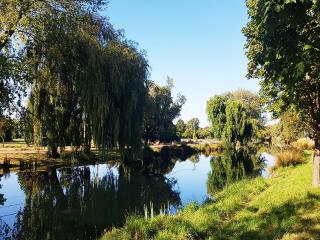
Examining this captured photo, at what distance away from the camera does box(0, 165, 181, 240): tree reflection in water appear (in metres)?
13.8

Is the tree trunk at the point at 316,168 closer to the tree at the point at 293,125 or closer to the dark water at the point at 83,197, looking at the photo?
the tree at the point at 293,125

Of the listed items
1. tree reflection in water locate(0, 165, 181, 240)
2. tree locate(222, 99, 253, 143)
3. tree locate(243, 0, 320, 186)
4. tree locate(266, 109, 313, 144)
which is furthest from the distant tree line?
tree locate(222, 99, 253, 143)

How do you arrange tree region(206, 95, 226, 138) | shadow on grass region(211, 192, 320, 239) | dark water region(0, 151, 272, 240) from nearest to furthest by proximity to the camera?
shadow on grass region(211, 192, 320, 239), dark water region(0, 151, 272, 240), tree region(206, 95, 226, 138)

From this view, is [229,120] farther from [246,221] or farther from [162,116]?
[246,221]

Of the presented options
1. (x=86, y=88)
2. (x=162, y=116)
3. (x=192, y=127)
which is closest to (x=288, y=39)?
(x=86, y=88)

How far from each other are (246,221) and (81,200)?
11184 mm

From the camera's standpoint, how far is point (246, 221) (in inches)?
399

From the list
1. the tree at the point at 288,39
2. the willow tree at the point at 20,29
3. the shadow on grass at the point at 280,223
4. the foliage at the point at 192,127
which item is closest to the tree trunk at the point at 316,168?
the shadow on grass at the point at 280,223

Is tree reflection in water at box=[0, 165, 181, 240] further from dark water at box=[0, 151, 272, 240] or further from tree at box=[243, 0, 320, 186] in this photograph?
tree at box=[243, 0, 320, 186]

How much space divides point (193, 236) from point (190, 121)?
111m

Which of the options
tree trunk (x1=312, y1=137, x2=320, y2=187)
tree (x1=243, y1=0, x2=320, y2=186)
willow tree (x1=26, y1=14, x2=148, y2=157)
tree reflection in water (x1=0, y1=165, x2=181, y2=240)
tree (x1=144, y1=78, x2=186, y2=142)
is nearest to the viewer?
tree (x1=243, y1=0, x2=320, y2=186)

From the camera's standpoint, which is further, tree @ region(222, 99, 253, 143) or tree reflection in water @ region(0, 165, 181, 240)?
A: tree @ region(222, 99, 253, 143)

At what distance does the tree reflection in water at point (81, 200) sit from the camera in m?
13.8

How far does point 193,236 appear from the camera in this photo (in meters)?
9.72
